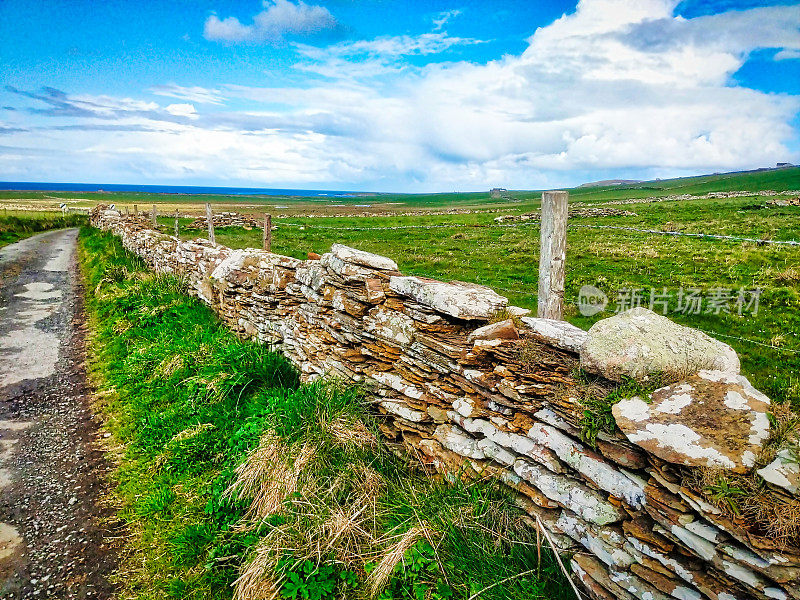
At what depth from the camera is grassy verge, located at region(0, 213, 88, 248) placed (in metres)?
30.0

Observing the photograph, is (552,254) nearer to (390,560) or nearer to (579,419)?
(579,419)

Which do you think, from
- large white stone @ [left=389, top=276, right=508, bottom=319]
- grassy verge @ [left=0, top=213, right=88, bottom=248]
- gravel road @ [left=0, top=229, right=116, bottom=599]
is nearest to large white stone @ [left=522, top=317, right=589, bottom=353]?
large white stone @ [left=389, top=276, right=508, bottom=319]

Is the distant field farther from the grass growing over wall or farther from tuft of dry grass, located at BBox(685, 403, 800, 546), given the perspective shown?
the grass growing over wall

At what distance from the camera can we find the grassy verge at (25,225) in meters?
30.0

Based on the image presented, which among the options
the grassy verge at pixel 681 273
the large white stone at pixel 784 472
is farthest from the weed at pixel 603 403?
the grassy verge at pixel 681 273

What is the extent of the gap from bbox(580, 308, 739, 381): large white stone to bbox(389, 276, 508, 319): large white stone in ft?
4.16

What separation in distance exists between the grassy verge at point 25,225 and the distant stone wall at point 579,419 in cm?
3006

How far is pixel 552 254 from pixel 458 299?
1.13m

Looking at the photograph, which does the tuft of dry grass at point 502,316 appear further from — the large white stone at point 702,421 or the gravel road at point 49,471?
the gravel road at point 49,471

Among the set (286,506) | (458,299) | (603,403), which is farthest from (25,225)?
(603,403)

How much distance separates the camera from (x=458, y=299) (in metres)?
4.82

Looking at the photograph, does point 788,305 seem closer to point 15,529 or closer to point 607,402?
point 607,402

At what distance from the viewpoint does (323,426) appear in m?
5.04

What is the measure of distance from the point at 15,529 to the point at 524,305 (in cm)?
937
